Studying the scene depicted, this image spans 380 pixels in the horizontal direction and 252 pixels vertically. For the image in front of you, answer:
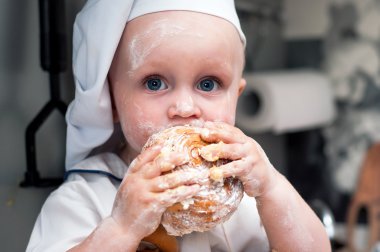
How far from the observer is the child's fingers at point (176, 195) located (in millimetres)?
655

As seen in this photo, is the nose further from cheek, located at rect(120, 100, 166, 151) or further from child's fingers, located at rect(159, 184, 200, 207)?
child's fingers, located at rect(159, 184, 200, 207)

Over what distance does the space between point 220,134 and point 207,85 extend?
0.13 m

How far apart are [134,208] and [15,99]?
0.33 meters

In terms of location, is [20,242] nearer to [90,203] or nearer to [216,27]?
[90,203]

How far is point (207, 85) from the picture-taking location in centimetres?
83

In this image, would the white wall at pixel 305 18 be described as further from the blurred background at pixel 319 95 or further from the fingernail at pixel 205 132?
the fingernail at pixel 205 132

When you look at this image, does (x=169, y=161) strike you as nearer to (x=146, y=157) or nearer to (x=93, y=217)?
(x=146, y=157)

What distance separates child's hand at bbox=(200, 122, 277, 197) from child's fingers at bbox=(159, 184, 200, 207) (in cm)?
4

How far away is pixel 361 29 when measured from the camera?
2.06 m

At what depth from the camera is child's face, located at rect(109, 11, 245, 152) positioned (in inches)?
30.6

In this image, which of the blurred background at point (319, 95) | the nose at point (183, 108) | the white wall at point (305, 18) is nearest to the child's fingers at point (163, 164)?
the nose at point (183, 108)

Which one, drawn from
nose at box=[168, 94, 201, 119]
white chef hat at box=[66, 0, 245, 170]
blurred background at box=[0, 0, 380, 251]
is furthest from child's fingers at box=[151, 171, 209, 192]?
blurred background at box=[0, 0, 380, 251]

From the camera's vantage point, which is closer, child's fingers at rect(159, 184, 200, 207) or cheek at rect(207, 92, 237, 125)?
child's fingers at rect(159, 184, 200, 207)

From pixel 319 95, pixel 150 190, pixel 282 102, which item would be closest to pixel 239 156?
pixel 150 190
